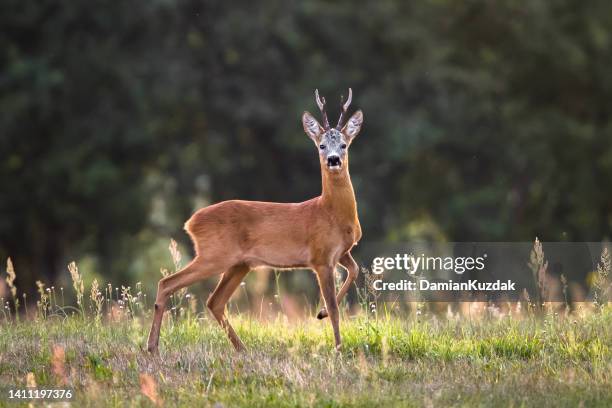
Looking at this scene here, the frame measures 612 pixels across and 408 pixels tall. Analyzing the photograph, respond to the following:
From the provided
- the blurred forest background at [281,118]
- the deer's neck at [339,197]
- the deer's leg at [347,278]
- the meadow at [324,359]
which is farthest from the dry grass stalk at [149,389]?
the blurred forest background at [281,118]

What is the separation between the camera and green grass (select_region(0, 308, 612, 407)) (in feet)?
21.5

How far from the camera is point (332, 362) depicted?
23.8 ft

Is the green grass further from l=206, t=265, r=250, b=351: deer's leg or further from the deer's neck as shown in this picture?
the deer's neck

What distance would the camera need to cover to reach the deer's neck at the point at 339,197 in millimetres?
8242

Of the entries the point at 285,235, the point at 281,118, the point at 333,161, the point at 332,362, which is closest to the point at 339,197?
the point at 333,161

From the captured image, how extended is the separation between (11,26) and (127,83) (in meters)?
2.47

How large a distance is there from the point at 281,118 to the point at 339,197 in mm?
14274

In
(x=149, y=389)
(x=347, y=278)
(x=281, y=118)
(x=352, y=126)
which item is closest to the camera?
(x=149, y=389)

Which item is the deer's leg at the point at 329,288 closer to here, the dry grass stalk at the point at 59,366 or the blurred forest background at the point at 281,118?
the dry grass stalk at the point at 59,366

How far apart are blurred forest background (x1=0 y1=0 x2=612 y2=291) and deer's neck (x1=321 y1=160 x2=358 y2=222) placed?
42.4 ft

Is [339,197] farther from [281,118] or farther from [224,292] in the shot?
[281,118]

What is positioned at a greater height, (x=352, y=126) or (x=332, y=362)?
(x=352, y=126)

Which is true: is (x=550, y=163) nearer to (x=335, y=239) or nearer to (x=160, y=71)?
(x=160, y=71)

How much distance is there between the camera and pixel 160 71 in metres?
22.4
